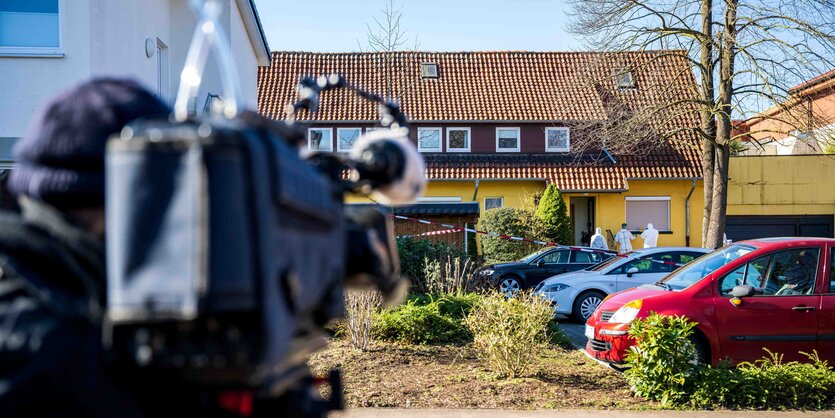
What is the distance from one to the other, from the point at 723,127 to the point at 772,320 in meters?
14.6

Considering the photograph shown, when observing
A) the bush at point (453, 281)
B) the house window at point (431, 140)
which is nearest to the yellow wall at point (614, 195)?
the house window at point (431, 140)

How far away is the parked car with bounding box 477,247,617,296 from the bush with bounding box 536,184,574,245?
30.9 feet

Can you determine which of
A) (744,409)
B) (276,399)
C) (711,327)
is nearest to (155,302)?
(276,399)

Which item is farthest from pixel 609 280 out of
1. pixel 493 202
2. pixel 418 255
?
pixel 493 202

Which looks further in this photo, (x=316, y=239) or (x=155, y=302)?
(x=316, y=239)

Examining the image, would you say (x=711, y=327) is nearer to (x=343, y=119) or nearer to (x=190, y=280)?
(x=190, y=280)

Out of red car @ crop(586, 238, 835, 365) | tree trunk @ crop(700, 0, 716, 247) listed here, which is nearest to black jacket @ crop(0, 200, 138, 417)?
red car @ crop(586, 238, 835, 365)

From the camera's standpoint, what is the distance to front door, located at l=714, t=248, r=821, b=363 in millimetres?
8570

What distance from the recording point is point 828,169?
109 feet

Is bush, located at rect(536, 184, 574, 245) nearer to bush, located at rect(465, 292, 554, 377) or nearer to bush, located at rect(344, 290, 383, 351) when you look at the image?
bush, located at rect(344, 290, 383, 351)

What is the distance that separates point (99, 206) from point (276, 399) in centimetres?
62

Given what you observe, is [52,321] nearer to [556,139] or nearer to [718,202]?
[718,202]

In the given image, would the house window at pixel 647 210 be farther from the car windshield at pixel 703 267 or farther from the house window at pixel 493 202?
the car windshield at pixel 703 267

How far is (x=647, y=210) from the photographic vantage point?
34.1 m
